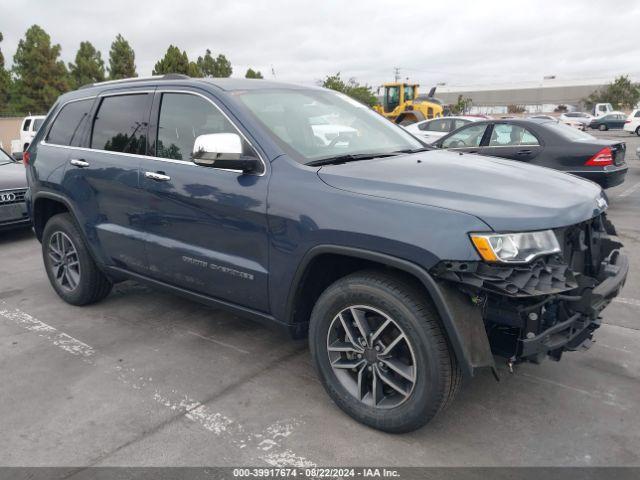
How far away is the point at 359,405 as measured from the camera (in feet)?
9.51

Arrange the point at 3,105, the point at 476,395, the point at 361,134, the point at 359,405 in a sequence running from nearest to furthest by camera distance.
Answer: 1. the point at 359,405
2. the point at 476,395
3. the point at 361,134
4. the point at 3,105

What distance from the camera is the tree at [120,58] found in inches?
1254

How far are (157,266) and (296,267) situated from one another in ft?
4.38

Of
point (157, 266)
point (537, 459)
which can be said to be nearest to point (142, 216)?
point (157, 266)

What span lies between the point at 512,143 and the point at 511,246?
23.8 ft

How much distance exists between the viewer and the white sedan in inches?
547

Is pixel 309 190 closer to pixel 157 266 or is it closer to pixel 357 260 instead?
pixel 357 260

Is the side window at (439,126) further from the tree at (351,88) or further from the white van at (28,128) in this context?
the tree at (351,88)

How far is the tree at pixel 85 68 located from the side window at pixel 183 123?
3280 cm

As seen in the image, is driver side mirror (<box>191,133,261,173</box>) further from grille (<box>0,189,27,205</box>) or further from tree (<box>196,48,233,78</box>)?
tree (<box>196,48,233,78</box>)

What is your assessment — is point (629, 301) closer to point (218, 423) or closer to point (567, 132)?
point (218, 423)

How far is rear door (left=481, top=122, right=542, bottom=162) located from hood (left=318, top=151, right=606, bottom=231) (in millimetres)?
5894

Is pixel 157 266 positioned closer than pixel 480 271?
No

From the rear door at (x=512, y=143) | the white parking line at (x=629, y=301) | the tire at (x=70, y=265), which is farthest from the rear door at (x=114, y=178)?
the rear door at (x=512, y=143)
